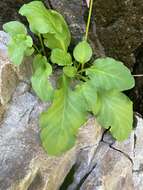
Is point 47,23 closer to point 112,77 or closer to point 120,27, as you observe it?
point 112,77

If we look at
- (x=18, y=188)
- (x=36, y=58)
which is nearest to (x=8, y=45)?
(x=36, y=58)

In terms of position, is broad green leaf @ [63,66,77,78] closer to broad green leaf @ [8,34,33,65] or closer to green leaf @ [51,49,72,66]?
green leaf @ [51,49,72,66]

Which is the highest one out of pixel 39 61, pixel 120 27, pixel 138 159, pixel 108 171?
pixel 39 61

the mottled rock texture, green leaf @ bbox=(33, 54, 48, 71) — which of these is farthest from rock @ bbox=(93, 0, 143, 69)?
green leaf @ bbox=(33, 54, 48, 71)

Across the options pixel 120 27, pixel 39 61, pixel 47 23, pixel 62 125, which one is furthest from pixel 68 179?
pixel 120 27

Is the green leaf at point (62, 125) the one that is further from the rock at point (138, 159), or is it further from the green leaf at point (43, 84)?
the rock at point (138, 159)
